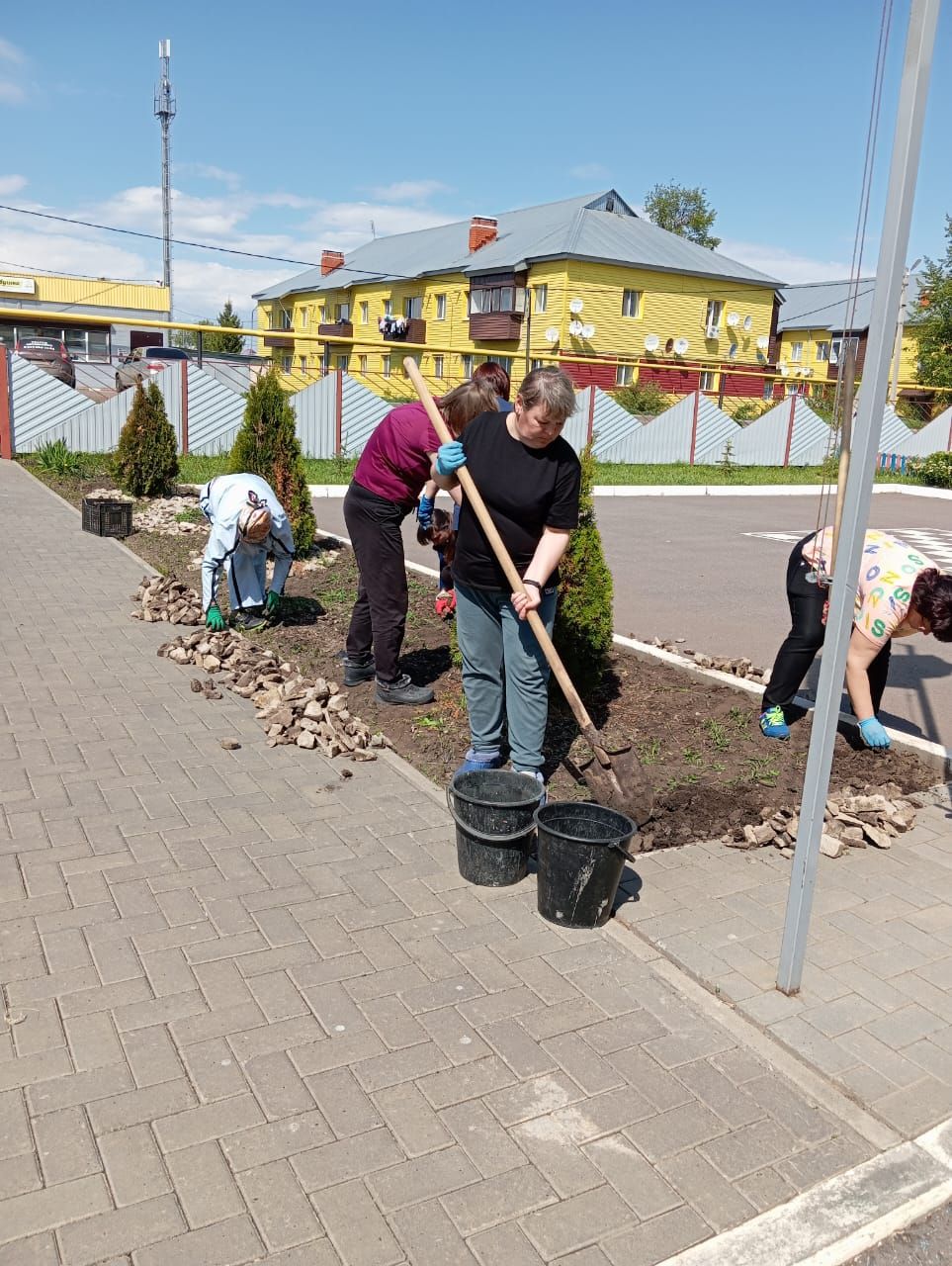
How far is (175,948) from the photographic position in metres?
3.27

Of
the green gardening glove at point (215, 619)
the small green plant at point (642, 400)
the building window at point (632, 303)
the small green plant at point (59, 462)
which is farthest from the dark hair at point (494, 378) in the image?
the building window at point (632, 303)

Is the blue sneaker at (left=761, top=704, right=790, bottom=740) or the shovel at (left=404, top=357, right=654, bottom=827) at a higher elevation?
the shovel at (left=404, top=357, right=654, bottom=827)

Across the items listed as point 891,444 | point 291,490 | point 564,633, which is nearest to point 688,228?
point 891,444

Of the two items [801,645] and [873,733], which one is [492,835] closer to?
[801,645]

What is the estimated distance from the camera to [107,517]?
11.4 metres

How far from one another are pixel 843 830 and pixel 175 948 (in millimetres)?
2802

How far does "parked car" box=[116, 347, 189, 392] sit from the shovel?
22839 mm

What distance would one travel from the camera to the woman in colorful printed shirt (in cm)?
469

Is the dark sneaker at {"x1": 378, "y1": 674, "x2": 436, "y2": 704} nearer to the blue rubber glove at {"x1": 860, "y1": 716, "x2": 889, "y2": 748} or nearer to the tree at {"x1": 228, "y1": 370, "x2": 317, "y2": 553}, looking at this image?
the blue rubber glove at {"x1": 860, "y1": 716, "x2": 889, "y2": 748}

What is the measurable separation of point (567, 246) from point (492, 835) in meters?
37.2

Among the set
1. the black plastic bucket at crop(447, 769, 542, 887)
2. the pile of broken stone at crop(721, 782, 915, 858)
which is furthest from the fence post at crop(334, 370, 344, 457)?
the black plastic bucket at crop(447, 769, 542, 887)

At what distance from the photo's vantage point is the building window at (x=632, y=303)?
39.5 meters

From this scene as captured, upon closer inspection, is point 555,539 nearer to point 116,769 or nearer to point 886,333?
point 886,333

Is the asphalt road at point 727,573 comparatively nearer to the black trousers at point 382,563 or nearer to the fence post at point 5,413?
the black trousers at point 382,563
